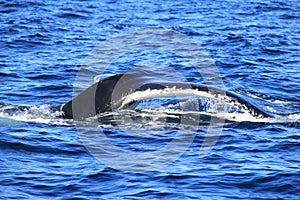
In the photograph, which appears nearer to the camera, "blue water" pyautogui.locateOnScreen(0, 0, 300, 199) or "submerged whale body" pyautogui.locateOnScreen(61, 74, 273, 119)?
"blue water" pyautogui.locateOnScreen(0, 0, 300, 199)

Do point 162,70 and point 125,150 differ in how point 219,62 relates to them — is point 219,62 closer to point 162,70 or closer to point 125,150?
point 162,70

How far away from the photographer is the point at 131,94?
1149cm

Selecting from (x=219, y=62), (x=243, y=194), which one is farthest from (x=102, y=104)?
(x=219, y=62)

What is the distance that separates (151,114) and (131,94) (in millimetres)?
1860

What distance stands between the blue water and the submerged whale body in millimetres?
476

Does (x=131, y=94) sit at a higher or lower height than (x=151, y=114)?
higher

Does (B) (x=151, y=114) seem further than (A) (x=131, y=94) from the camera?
Yes

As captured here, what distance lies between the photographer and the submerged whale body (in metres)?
11.1

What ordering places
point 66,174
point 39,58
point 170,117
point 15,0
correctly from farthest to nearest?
point 15,0, point 39,58, point 170,117, point 66,174

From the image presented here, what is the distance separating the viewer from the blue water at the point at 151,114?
987 cm

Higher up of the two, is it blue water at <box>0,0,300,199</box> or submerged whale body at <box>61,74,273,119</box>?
submerged whale body at <box>61,74,273,119</box>

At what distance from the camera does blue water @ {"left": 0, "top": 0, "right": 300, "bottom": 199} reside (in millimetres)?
9867

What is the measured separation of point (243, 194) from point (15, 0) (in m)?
22.0

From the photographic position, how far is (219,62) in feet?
65.7
